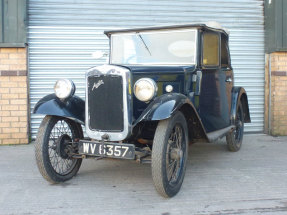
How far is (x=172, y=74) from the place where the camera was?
373 centimetres

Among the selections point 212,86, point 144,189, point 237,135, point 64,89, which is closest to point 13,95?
point 64,89

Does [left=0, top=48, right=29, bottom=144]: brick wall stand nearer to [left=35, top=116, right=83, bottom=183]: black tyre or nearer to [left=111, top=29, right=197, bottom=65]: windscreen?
[left=35, top=116, right=83, bottom=183]: black tyre

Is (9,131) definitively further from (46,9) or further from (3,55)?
(46,9)

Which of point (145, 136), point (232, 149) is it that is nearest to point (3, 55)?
point (145, 136)

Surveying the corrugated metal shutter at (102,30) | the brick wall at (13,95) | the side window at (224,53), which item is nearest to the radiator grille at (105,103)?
the side window at (224,53)

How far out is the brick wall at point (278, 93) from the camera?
22.2ft

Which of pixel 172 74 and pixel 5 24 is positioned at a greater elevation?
pixel 5 24

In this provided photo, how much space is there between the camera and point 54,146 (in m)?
3.73

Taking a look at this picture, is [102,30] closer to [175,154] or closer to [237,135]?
[237,135]

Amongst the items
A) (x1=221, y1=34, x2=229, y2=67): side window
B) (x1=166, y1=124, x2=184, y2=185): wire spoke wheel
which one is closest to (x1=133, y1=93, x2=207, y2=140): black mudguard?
(x1=166, y1=124, x2=184, y2=185): wire spoke wheel

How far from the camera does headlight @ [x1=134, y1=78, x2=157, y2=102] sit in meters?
3.29

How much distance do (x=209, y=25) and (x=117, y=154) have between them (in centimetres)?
218

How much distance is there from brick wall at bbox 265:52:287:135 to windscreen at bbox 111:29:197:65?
3452 millimetres

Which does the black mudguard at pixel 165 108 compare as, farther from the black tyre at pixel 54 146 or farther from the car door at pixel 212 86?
the black tyre at pixel 54 146
